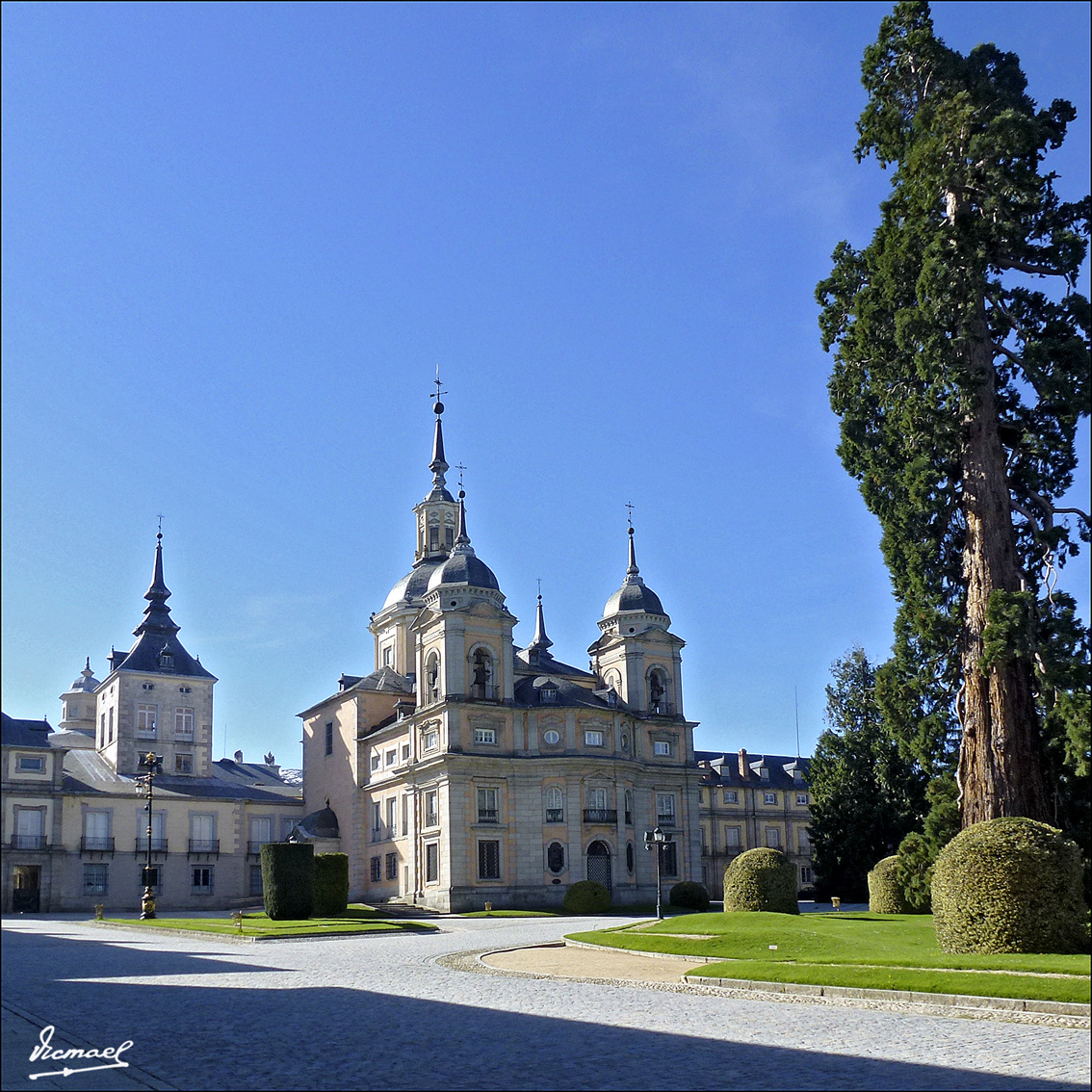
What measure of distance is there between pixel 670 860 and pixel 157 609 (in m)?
37.8

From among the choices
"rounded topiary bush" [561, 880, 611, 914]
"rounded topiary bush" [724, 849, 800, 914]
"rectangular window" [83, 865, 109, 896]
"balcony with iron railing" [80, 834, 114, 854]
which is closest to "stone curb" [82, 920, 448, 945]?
"rounded topiary bush" [724, 849, 800, 914]

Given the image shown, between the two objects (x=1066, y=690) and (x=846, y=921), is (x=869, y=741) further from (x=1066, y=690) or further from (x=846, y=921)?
(x=1066, y=690)

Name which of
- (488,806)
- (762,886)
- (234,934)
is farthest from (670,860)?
(234,934)

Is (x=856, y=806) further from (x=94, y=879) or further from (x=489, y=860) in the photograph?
(x=94, y=879)

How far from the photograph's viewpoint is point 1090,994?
47.9 ft

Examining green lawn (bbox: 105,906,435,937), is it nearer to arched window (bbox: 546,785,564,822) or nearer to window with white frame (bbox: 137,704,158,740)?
arched window (bbox: 546,785,564,822)

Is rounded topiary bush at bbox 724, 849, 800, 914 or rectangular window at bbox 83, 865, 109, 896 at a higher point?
rounded topiary bush at bbox 724, 849, 800, 914

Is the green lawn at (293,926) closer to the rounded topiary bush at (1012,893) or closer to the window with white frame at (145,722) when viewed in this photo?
the rounded topiary bush at (1012,893)

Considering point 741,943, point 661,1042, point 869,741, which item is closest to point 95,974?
point 661,1042

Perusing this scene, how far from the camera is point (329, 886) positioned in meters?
43.8

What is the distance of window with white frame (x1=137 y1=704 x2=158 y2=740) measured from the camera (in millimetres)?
71812

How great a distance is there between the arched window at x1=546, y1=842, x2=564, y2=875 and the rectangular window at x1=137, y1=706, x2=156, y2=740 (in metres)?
28.8

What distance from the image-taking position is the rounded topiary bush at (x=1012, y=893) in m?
20.5

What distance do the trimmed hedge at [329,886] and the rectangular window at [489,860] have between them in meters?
12.4
